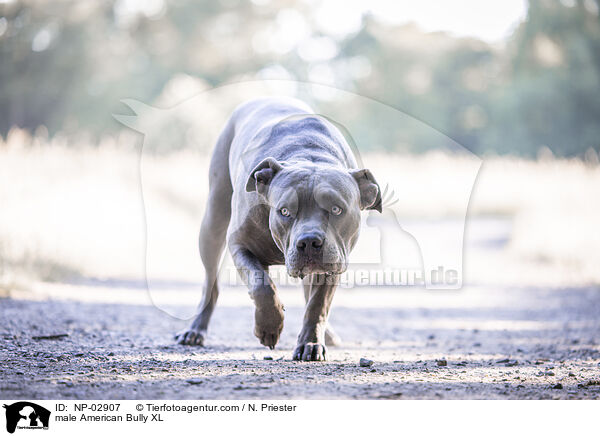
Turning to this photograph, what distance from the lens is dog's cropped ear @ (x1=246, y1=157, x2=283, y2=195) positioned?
420 centimetres

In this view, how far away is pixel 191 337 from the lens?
5.12 meters

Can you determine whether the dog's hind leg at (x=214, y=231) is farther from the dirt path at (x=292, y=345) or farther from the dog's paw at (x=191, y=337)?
the dirt path at (x=292, y=345)

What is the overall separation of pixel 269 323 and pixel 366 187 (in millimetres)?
1077

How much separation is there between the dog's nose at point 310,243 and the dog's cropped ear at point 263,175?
0.59m

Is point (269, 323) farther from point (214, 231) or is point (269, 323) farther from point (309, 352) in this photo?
point (214, 231)

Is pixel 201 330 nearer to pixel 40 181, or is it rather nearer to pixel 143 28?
pixel 40 181

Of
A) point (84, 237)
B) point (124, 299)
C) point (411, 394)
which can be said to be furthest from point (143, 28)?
point (411, 394)

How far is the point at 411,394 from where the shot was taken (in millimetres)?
3188

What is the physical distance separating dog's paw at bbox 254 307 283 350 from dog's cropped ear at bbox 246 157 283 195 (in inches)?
30.3

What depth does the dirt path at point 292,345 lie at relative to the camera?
10.7 feet

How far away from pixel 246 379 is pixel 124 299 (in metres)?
4.83

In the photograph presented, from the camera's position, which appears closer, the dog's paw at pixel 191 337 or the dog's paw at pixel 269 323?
the dog's paw at pixel 269 323
